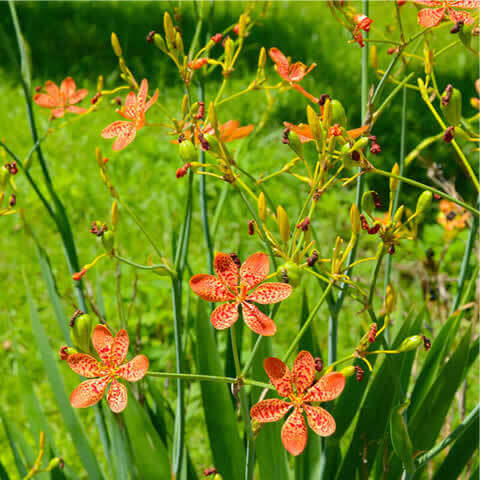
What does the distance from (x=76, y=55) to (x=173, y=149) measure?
4.09ft

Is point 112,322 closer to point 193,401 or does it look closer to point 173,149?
point 193,401

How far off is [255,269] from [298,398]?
117 mm

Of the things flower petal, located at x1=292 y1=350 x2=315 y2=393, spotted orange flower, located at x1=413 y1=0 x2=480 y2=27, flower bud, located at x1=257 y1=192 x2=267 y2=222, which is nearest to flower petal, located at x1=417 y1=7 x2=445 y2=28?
spotted orange flower, located at x1=413 y1=0 x2=480 y2=27

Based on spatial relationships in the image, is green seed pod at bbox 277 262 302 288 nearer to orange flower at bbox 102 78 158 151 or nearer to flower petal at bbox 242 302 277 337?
flower petal at bbox 242 302 277 337

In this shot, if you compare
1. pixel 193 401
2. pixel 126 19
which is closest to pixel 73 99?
pixel 193 401

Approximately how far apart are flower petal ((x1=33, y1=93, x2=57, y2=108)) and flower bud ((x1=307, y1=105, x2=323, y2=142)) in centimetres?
58

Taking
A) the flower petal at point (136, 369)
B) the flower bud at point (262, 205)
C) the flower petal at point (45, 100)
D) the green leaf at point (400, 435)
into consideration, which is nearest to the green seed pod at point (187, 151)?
the flower bud at point (262, 205)

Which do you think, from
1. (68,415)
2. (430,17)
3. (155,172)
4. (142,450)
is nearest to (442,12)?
(430,17)

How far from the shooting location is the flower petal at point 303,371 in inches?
21.2

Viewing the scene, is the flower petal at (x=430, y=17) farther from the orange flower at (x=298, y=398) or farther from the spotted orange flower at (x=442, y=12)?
the orange flower at (x=298, y=398)

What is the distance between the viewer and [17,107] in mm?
3125

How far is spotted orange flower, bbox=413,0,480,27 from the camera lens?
600mm

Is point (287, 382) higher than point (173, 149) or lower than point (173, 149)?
A: higher

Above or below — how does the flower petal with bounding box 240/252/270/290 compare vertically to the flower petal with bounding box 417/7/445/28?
below
